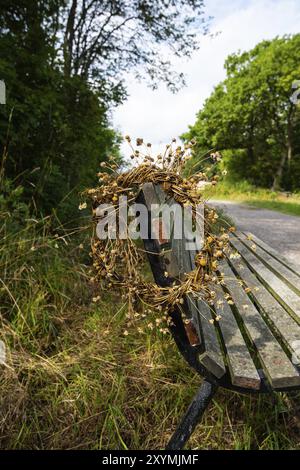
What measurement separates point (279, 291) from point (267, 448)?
785 mm

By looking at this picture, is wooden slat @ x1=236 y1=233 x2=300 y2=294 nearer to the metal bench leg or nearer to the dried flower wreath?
the dried flower wreath

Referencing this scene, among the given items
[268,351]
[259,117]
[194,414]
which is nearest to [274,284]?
[268,351]

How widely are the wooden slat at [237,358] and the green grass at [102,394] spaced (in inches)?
13.5

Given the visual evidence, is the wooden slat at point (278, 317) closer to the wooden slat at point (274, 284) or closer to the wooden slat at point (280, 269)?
the wooden slat at point (274, 284)

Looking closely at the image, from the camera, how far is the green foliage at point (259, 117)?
2202cm

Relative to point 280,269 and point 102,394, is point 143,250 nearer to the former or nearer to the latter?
point 102,394

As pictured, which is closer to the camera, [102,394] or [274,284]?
[102,394]

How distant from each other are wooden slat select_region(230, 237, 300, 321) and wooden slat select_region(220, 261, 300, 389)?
0.68 feet

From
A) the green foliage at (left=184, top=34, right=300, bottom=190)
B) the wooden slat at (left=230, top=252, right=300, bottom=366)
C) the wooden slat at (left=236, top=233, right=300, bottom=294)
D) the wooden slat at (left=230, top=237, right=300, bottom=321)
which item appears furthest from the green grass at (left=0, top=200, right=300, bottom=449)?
the green foliage at (left=184, top=34, right=300, bottom=190)

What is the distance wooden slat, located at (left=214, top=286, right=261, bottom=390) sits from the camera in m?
1.08

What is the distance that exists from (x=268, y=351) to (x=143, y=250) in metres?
0.64

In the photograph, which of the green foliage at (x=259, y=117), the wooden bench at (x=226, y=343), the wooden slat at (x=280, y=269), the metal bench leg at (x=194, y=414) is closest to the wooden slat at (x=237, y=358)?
the wooden bench at (x=226, y=343)

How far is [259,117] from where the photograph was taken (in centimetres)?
2414

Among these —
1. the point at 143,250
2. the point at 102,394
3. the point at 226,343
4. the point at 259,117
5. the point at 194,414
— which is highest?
the point at 259,117
